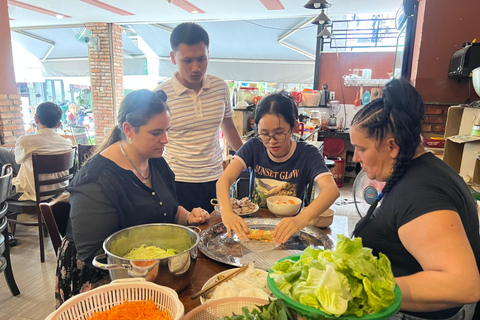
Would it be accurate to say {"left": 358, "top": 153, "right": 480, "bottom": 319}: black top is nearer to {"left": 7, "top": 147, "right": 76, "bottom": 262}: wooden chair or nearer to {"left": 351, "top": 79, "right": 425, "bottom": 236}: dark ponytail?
{"left": 351, "top": 79, "right": 425, "bottom": 236}: dark ponytail

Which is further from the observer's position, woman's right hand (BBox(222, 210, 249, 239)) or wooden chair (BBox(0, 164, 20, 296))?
wooden chair (BBox(0, 164, 20, 296))

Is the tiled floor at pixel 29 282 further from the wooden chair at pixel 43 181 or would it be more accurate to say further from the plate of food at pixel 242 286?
the plate of food at pixel 242 286

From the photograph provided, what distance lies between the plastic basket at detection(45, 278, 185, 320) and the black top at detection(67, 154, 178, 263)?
1.28ft

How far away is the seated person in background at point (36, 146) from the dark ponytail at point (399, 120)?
10.7 ft

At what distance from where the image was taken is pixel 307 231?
4.61 feet

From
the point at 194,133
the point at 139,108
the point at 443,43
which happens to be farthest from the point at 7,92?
the point at 443,43

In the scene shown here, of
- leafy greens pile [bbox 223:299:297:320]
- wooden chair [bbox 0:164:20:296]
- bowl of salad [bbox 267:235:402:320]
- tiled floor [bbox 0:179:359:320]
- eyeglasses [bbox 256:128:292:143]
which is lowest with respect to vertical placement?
tiled floor [bbox 0:179:359:320]

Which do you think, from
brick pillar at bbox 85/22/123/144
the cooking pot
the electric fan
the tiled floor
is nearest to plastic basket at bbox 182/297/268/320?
the cooking pot

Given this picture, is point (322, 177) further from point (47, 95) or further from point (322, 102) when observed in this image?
point (47, 95)

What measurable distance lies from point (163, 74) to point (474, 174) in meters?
8.82

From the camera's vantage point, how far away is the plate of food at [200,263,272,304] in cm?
84

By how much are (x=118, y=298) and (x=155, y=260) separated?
0.43ft

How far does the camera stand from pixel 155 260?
32.2 inches

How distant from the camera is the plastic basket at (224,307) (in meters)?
0.73
